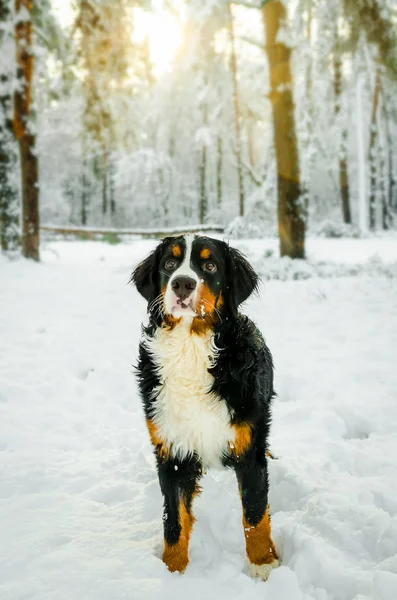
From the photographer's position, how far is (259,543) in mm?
Answer: 2658

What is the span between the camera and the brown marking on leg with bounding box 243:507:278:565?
8.72ft

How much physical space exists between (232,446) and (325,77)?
26.8 m

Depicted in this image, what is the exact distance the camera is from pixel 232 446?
2734mm

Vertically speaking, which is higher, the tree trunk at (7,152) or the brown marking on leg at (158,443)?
the tree trunk at (7,152)

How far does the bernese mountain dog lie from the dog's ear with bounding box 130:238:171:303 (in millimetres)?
73

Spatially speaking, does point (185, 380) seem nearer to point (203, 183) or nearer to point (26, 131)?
point (26, 131)

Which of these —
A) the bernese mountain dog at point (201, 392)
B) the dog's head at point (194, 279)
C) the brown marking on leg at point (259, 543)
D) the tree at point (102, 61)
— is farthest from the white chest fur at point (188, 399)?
the tree at point (102, 61)

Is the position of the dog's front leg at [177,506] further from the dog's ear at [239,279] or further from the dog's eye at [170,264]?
the dog's eye at [170,264]

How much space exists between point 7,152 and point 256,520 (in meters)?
12.1

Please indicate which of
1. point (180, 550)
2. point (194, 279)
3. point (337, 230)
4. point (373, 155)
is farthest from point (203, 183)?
point (180, 550)

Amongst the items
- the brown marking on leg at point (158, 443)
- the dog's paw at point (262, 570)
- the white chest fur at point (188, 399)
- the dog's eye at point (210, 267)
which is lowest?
the dog's paw at point (262, 570)

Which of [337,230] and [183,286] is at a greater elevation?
[337,230]

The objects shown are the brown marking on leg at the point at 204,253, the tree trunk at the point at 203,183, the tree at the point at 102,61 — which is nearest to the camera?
the brown marking on leg at the point at 204,253

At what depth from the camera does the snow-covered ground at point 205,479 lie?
2.53 metres
